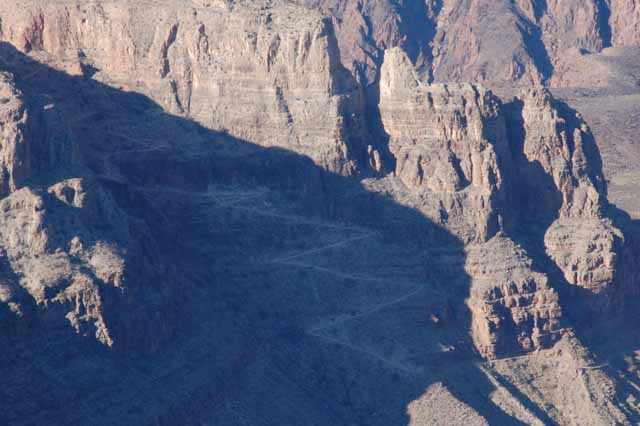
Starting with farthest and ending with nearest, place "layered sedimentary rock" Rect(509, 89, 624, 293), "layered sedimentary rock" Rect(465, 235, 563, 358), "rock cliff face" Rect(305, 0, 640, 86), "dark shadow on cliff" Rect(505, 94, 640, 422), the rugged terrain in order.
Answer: "rock cliff face" Rect(305, 0, 640, 86)
"layered sedimentary rock" Rect(509, 89, 624, 293)
"dark shadow on cliff" Rect(505, 94, 640, 422)
"layered sedimentary rock" Rect(465, 235, 563, 358)
the rugged terrain

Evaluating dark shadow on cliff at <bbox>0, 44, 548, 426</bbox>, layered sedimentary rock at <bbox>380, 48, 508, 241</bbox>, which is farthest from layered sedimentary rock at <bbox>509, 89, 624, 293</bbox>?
dark shadow on cliff at <bbox>0, 44, 548, 426</bbox>

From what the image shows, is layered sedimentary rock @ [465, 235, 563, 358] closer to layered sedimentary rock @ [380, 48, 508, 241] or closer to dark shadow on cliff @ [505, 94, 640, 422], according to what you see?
dark shadow on cliff @ [505, 94, 640, 422]

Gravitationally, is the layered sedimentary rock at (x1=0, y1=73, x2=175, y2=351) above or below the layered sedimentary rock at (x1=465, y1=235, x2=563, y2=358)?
above

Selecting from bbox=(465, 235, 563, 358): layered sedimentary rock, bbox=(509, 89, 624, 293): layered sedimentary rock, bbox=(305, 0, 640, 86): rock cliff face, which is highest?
bbox=(509, 89, 624, 293): layered sedimentary rock

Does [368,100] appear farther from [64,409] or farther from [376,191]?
[64,409]

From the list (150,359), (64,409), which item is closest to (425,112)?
(150,359)

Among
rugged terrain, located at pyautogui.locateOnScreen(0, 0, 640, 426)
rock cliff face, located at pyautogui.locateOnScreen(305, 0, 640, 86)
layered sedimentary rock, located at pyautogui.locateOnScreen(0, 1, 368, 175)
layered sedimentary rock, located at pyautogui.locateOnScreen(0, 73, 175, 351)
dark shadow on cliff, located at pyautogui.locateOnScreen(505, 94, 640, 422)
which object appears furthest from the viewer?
rock cliff face, located at pyautogui.locateOnScreen(305, 0, 640, 86)
